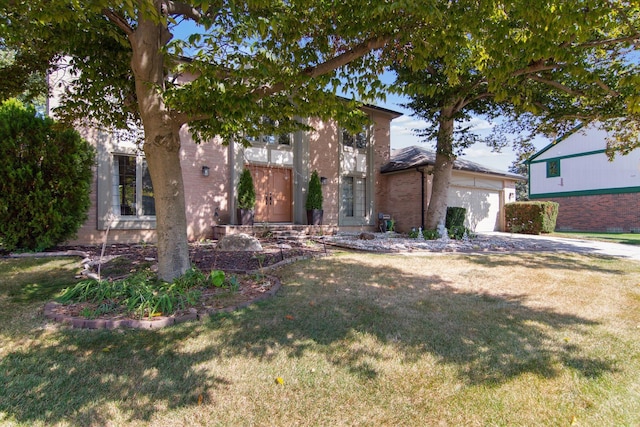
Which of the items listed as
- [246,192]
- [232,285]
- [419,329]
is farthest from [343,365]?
[246,192]

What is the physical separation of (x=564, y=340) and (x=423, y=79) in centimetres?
836

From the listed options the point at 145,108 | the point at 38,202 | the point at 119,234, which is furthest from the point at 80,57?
the point at 119,234

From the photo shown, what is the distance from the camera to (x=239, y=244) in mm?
8281

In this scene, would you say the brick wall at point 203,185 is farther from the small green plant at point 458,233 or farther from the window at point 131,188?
the small green plant at point 458,233

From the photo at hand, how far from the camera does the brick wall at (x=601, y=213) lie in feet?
63.7

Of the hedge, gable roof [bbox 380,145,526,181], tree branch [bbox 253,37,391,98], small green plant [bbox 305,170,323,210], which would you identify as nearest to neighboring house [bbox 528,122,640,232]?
the hedge

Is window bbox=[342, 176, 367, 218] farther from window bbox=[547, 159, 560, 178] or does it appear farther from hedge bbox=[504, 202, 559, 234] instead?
window bbox=[547, 159, 560, 178]

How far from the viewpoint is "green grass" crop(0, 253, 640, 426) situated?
2.21m

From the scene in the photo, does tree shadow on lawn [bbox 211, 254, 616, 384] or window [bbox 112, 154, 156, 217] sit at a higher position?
window [bbox 112, 154, 156, 217]

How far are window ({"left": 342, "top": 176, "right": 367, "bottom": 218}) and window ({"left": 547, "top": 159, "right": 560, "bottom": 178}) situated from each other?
1761 cm

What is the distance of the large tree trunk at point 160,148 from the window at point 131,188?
5.76 meters

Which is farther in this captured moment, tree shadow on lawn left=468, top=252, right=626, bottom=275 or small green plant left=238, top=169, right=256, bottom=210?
small green plant left=238, top=169, right=256, bottom=210

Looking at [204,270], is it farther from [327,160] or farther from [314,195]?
[327,160]

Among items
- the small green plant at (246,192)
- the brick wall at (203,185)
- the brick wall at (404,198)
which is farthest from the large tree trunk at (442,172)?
the brick wall at (203,185)
